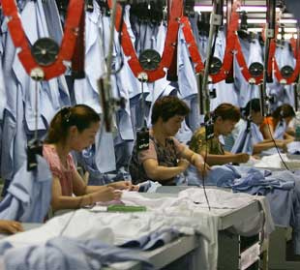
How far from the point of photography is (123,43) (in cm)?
441

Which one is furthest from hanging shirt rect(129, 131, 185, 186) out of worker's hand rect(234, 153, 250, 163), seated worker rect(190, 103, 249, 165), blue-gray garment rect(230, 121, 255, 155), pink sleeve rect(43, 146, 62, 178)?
blue-gray garment rect(230, 121, 255, 155)

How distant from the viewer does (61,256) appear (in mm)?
2227

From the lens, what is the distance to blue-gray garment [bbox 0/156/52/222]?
2896mm

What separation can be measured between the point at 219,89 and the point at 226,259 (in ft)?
11.3

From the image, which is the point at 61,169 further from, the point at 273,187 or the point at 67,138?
the point at 273,187

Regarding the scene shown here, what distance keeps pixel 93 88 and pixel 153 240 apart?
2.08m

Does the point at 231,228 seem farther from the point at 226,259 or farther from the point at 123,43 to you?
the point at 123,43

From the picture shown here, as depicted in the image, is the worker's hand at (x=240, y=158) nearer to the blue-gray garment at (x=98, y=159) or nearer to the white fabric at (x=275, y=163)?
the white fabric at (x=275, y=163)

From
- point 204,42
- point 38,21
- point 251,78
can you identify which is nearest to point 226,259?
point 38,21

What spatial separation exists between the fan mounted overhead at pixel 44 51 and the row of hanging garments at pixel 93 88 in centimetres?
19

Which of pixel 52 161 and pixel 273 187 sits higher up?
pixel 52 161

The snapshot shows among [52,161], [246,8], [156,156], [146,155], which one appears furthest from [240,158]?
[52,161]

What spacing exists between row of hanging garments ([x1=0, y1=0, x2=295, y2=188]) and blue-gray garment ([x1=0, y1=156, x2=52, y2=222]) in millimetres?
415

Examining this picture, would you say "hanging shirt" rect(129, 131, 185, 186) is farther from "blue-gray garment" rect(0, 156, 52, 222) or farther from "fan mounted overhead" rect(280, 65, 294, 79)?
"fan mounted overhead" rect(280, 65, 294, 79)
